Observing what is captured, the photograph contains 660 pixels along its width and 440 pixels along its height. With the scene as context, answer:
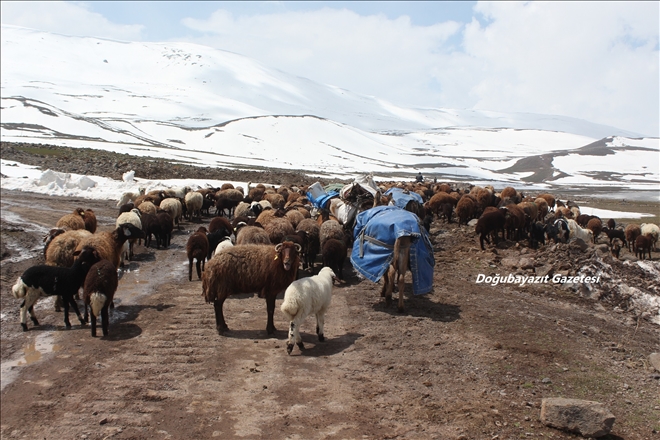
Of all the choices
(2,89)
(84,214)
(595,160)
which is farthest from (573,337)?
(2,89)

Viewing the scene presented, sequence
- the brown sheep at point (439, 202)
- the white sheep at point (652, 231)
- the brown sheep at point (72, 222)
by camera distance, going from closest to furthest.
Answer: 1. the brown sheep at point (72, 222)
2. the white sheep at point (652, 231)
3. the brown sheep at point (439, 202)

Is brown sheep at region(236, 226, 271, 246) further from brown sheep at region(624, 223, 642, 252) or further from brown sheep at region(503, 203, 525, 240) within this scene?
brown sheep at region(624, 223, 642, 252)

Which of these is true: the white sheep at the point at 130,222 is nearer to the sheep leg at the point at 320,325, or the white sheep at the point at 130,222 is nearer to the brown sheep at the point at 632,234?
the sheep leg at the point at 320,325

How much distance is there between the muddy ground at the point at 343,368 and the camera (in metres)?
5.55

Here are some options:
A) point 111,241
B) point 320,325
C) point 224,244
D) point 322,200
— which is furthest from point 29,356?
point 322,200

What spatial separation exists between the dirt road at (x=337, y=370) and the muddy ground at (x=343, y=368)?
2 centimetres

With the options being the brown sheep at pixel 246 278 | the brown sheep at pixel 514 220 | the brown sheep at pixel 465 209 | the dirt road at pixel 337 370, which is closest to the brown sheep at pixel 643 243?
the brown sheep at pixel 514 220

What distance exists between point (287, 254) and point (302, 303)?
1044mm

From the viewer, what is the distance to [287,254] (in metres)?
8.16

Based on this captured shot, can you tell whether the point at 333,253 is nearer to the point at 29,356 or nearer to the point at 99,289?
the point at 99,289

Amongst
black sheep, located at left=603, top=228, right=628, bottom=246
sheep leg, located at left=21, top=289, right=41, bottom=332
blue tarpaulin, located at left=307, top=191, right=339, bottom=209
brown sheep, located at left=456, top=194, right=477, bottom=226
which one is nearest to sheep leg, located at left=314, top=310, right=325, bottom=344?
sheep leg, located at left=21, top=289, right=41, bottom=332

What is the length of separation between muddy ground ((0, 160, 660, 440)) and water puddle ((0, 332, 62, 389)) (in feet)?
0.11

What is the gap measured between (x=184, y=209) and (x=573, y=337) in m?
17.9

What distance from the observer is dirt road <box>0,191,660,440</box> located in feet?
18.2
